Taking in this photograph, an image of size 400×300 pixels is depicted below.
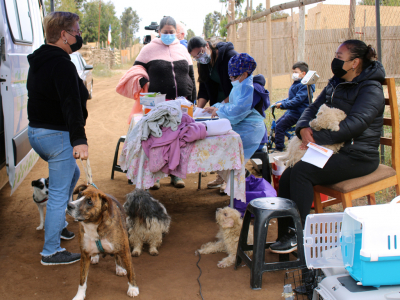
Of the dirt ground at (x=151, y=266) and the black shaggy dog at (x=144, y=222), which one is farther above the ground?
the black shaggy dog at (x=144, y=222)

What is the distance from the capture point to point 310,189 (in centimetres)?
301

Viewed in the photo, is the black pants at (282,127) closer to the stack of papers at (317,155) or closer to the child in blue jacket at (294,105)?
the child in blue jacket at (294,105)

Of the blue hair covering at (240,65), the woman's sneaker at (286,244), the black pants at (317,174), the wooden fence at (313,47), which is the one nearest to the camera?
the woman's sneaker at (286,244)

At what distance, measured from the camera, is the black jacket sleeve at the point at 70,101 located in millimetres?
2695

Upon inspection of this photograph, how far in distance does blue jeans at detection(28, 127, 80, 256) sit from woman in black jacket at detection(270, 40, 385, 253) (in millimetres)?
1833

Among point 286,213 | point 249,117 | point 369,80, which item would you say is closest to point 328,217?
point 286,213

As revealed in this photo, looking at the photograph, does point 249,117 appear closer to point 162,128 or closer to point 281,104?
point 162,128

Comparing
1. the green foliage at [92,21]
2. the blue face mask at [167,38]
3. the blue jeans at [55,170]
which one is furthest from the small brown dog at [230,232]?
the green foliage at [92,21]

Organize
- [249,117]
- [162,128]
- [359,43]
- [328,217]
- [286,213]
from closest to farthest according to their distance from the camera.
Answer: [328,217] < [286,213] < [359,43] < [162,128] < [249,117]

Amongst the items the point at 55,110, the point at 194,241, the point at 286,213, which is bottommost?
the point at 194,241

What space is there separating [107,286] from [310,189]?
6.13 ft

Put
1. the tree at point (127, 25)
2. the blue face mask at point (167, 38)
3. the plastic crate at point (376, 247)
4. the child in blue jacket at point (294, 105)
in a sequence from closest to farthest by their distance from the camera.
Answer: the plastic crate at point (376, 247), the blue face mask at point (167, 38), the child in blue jacket at point (294, 105), the tree at point (127, 25)

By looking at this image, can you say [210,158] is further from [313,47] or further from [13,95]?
[313,47]

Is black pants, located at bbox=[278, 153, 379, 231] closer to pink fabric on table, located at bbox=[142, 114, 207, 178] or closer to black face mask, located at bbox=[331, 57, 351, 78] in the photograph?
black face mask, located at bbox=[331, 57, 351, 78]
